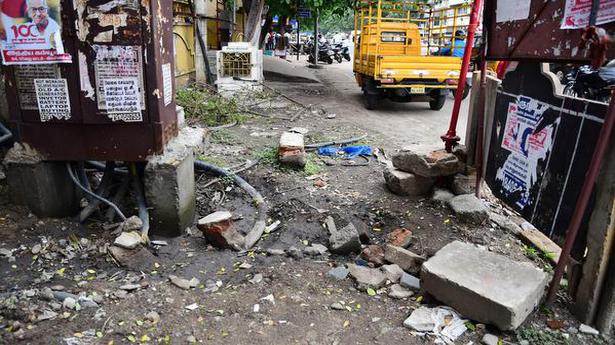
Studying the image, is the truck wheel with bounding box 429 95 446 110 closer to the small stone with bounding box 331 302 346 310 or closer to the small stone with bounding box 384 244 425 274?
the small stone with bounding box 384 244 425 274

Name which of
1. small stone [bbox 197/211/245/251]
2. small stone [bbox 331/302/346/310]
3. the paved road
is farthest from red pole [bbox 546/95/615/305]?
the paved road

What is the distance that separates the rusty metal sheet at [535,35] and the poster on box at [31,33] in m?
3.44

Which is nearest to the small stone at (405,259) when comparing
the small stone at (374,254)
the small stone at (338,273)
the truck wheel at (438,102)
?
the small stone at (374,254)

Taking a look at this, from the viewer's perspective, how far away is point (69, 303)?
2.77 m

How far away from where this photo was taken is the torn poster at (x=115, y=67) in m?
3.35

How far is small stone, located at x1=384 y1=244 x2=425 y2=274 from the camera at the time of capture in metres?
3.34

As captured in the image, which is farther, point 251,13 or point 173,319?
point 251,13

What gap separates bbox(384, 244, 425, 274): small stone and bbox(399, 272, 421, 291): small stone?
15 centimetres

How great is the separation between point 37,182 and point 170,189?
1092 millimetres

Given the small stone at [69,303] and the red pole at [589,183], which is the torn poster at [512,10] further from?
the small stone at [69,303]

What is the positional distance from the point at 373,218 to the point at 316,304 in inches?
63.6

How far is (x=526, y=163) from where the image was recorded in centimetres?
341

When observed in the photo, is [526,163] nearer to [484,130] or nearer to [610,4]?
[484,130]

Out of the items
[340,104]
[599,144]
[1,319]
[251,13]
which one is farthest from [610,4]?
[251,13]
